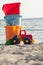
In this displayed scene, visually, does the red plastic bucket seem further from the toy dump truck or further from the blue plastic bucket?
the toy dump truck

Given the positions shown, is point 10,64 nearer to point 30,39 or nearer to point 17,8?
point 30,39

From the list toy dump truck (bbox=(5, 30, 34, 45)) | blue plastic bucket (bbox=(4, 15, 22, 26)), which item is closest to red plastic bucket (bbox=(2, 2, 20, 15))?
blue plastic bucket (bbox=(4, 15, 22, 26))

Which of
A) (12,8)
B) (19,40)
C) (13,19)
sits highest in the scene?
(12,8)

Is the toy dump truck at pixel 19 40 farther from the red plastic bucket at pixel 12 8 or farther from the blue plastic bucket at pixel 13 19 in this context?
the red plastic bucket at pixel 12 8

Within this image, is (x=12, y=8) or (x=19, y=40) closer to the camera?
(x=19, y=40)

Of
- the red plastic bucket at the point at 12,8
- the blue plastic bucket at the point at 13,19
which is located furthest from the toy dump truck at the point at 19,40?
the red plastic bucket at the point at 12,8

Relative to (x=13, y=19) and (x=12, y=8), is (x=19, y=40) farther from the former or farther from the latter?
(x=12, y=8)

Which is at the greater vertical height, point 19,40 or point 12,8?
point 12,8

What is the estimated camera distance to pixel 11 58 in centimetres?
189

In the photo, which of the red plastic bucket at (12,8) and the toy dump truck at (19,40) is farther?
the red plastic bucket at (12,8)

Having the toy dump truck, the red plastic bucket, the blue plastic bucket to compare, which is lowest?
the toy dump truck

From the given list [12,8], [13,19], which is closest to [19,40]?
[13,19]

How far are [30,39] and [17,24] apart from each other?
0.52 m

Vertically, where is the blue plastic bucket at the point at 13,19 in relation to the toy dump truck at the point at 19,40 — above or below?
above
